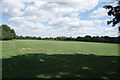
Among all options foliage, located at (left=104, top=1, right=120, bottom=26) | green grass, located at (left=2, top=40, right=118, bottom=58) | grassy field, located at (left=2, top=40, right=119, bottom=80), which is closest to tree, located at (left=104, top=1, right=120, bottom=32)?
foliage, located at (left=104, top=1, right=120, bottom=26)

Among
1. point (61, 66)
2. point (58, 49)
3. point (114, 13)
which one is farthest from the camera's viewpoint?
point (58, 49)

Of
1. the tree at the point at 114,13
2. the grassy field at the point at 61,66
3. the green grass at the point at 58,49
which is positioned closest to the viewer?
the grassy field at the point at 61,66

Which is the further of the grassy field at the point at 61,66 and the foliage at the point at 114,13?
the foliage at the point at 114,13

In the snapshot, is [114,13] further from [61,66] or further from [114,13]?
[61,66]

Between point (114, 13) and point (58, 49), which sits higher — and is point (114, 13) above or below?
above

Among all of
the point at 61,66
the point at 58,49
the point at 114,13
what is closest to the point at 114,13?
the point at 114,13

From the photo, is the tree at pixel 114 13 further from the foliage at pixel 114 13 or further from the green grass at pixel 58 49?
the green grass at pixel 58 49

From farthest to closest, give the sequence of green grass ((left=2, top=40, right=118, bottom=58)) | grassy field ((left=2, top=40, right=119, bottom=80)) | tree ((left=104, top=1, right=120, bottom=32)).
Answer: green grass ((left=2, top=40, right=118, bottom=58)), tree ((left=104, top=1, right=120, bottom=32)), grassy field ((left=2, top=40, right=119, bottom=80))

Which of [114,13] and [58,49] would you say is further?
[58,49]

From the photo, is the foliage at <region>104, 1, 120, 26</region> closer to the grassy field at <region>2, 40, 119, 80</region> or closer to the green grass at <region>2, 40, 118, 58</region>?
the grassy field at <region>2, 40, 119, 80</region>

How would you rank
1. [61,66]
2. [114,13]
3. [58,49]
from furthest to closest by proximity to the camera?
[58,49] → [114,13] → [61,66]

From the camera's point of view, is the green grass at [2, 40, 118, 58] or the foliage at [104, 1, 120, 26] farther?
the green grass at [2, 40, 118, 58]

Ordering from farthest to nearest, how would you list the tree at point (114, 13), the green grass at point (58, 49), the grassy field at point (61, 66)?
the green grass at point (58, 49), the tree at point (114, 13), the grassy field at point (61, 66)

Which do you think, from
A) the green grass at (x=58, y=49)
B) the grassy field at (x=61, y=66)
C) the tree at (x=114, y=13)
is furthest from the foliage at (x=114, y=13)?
the green grass at (x=58, y=49)
